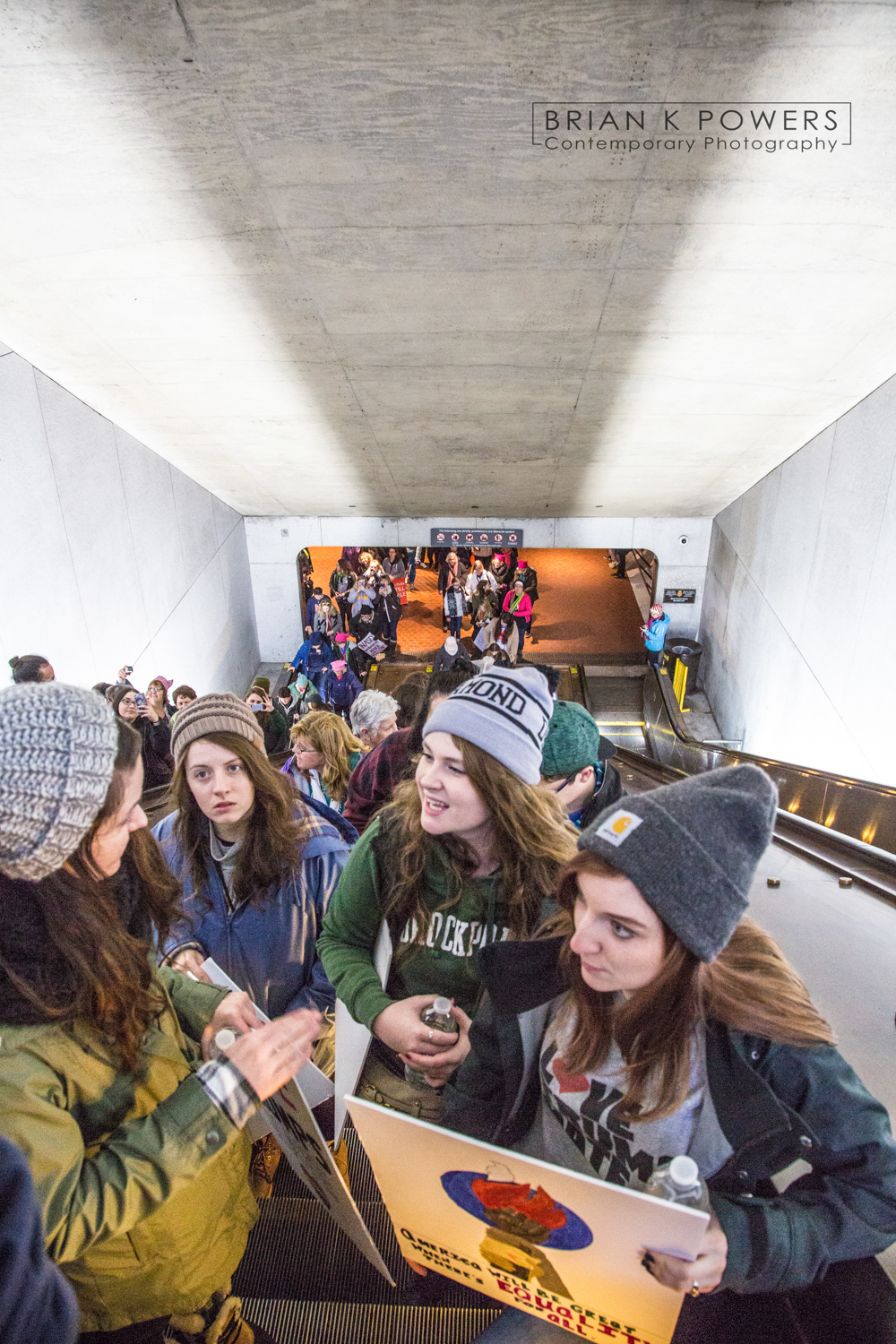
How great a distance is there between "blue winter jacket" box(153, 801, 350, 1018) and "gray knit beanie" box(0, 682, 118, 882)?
1095mm

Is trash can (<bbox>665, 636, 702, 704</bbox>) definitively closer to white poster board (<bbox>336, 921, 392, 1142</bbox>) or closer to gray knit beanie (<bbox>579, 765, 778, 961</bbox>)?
white poster board (<bbox>336, 921, 392, 1142</bbox>)

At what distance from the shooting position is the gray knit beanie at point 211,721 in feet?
6.96

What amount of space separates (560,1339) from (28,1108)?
114 centimetres

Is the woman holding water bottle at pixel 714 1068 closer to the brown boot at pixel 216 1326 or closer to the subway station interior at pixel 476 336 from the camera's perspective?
the subway station interior at pixel 476 336

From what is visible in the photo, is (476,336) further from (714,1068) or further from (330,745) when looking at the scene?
(714,1068)

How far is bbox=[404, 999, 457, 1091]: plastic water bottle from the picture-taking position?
1474 millimetres

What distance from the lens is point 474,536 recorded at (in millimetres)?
11711

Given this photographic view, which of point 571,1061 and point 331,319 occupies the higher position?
point 331,319

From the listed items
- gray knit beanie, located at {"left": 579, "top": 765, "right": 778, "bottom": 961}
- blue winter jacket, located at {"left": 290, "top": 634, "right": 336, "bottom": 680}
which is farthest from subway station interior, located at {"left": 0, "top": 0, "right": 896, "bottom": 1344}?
blue winter jacket, located at {"left": 290, "top": 634, "right": 336, "bottom": 680}

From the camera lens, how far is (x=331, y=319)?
5.03 meters

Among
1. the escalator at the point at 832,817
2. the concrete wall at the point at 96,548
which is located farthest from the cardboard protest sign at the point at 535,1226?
the concrete wall at the point at 96,548

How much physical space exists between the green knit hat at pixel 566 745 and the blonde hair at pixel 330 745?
1590mm

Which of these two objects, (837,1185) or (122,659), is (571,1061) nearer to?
(837,1185)

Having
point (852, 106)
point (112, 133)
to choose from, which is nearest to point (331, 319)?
point (112, 133)
